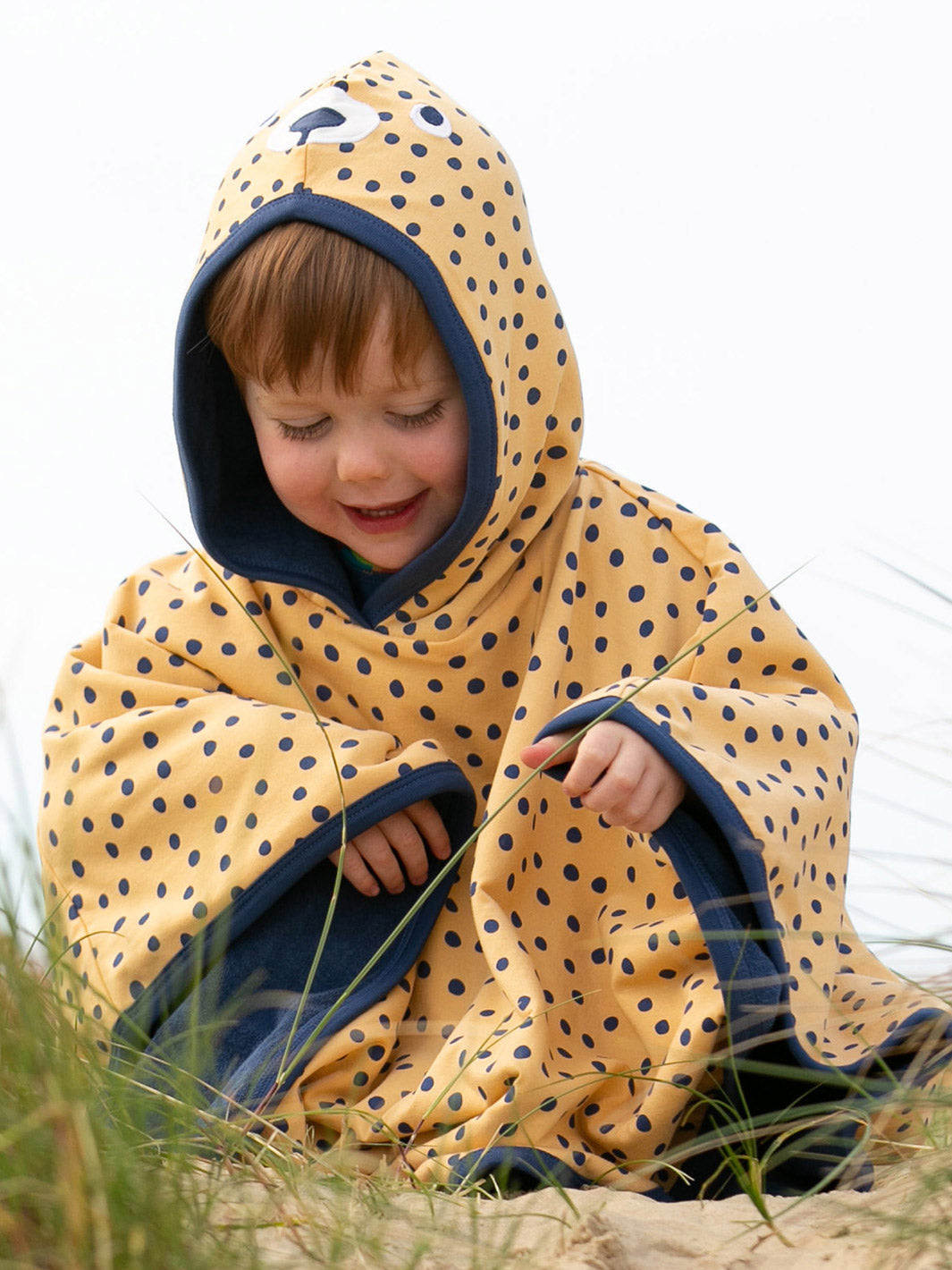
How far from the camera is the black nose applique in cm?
171

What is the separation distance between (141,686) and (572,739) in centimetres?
74

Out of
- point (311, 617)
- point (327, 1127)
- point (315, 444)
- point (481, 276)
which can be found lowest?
point (327, 1127)

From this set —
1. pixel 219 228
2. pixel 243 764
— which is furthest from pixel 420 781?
pixel 219 228

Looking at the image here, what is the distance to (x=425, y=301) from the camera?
1650 mm

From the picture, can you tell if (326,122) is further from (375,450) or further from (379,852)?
(379,852)

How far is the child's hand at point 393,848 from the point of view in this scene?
5.54 feet

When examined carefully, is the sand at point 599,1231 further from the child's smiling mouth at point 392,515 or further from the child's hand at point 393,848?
the child's smiling mouth at point 392,515

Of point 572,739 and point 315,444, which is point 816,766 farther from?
point 315,444

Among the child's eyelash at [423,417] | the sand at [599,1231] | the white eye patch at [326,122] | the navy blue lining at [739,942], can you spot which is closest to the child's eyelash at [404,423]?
the child's eyelash at [423,417]

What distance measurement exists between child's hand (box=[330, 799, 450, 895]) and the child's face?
0.31 meters

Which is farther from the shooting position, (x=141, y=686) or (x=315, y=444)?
(x=141, y=686)

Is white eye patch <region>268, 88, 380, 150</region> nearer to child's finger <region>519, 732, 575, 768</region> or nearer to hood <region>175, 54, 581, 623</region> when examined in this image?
hood <region>175, 54, 581, 623</region>

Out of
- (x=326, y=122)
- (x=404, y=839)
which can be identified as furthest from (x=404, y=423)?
(x=404, y=839)

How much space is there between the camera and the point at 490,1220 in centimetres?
106
